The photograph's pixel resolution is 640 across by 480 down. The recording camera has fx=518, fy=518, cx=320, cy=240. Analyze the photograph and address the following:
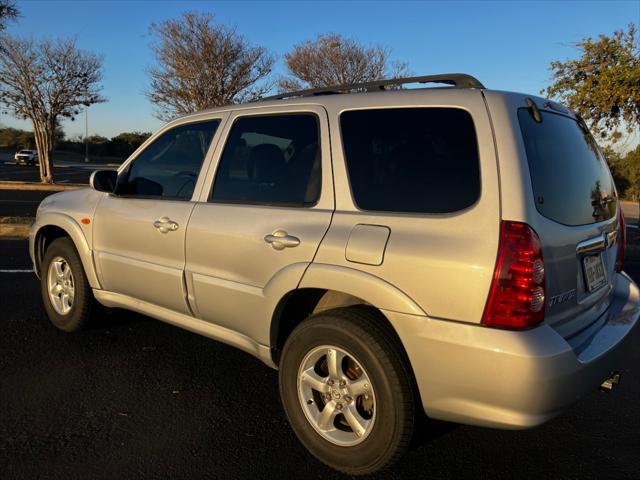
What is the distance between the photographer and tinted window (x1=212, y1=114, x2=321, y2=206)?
9.63ft

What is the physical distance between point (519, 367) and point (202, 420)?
1885 mm

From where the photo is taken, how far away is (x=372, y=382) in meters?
2.43

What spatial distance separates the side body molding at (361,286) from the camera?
2342 mm

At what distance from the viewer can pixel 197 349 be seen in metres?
4.18

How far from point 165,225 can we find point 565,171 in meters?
2.44

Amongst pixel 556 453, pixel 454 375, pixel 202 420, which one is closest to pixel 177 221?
pixel 202 420

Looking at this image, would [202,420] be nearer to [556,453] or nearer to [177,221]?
[177,221]

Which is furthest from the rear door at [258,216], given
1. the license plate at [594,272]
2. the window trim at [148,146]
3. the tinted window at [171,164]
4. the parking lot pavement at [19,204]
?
the parking lot pavement at [19,204]

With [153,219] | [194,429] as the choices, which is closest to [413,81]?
[153,219]

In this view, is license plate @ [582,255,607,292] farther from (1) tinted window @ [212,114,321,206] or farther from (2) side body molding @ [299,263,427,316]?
(1) tinted window @ [212,114,321,206]

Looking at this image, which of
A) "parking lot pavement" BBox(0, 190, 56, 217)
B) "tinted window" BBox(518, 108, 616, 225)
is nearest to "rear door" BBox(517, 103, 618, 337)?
"tinted window" BBox(518, 108, 616, 225)

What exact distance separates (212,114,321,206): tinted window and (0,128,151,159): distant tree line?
57.3 meters

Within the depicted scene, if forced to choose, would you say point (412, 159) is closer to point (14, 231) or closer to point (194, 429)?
point (194, 429)

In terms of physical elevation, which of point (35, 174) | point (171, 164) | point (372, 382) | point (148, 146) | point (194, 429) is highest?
point (148, 146)
